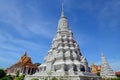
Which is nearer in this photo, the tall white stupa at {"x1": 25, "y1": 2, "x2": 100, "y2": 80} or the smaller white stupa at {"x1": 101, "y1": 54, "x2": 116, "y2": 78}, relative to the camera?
the tall white stupa at {"x1": 25, "y1": 2, "x2": 100, "y2": 80}

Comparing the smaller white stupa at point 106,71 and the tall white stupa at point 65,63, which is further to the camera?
the smaller white stupa at point 106,71

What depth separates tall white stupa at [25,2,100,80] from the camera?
2736cm

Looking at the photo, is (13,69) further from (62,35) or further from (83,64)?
(83,64)

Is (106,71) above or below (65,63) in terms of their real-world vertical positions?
below

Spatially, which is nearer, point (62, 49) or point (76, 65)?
point (76, 65)

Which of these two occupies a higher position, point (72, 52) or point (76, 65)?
point (72, 52)

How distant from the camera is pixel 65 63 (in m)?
29.4

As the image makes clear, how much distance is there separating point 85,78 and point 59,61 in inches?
293

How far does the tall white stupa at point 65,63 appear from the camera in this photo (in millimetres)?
27359

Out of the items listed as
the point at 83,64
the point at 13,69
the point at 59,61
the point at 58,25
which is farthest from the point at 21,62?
the point at 83,64

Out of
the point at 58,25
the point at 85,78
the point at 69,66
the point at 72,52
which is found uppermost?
the point at 58,25

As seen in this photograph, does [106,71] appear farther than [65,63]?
Yes

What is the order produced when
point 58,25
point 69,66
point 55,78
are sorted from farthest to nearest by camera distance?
1. point 58,25
2. point 69,66
3. point 55,78

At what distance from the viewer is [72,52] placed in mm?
32281
